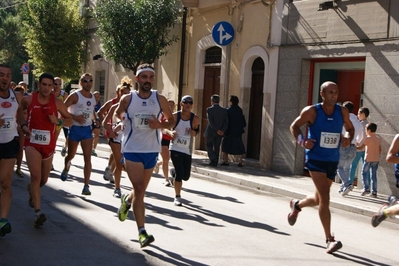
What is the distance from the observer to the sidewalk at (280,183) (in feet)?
44.1

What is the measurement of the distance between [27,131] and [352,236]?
4.64m

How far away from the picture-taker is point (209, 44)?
22531mm

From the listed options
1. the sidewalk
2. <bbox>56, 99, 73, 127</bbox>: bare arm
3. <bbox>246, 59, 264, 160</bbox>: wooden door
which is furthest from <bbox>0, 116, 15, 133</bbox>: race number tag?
<bbox>246, 59, 264, 160</bbox>: wooden door

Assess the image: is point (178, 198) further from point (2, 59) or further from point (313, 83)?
point (2, 59)

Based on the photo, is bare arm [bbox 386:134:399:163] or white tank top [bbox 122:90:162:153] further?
bare arm [bbox 386:134:399:163]

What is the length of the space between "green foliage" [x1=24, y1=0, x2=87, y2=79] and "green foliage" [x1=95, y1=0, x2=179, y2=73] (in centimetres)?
668

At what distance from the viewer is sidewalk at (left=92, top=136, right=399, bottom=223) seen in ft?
44.1

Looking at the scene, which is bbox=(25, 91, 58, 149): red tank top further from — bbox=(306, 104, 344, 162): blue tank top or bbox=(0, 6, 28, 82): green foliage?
bbox=(0, 6, 28, 82): green foliage

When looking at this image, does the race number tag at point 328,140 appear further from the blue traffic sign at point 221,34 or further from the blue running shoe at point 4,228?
the blue traffic sign at point 221,34

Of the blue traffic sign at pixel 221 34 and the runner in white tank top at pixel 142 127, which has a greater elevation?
the blue traffic sign at pixel 221 34

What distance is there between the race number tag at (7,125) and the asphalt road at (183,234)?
119cm

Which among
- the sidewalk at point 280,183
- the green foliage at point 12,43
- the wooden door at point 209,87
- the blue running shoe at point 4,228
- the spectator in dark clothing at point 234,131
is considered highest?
the green foliage at point 12,43

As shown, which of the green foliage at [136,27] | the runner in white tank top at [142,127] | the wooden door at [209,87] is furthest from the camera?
the green foliage at [136,27]

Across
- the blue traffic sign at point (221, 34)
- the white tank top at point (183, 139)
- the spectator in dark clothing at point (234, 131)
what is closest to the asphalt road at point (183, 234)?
the white tank top at point (183, 139)
